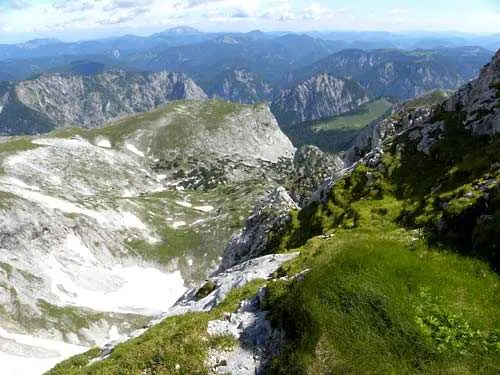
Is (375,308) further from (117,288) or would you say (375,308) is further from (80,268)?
(80,268)

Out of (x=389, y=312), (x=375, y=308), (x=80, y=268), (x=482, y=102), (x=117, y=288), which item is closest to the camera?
(x=389, y=312)

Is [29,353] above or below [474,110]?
below

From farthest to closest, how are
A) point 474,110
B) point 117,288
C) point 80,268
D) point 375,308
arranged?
point 80,268
point 117,288
point 474,110
point 375,308

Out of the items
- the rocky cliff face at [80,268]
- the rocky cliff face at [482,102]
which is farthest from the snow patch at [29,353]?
the rocky cliff face at [482,102]

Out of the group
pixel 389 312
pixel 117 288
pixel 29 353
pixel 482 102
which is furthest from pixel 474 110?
pixel 117 288

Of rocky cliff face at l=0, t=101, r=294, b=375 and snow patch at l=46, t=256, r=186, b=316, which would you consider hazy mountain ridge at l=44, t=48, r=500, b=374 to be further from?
snow patch at l=46, t=256, r=186, b=316

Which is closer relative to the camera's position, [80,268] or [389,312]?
[389,312]

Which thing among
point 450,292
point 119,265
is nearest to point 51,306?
point 119,265

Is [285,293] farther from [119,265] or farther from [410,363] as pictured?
[119,265]

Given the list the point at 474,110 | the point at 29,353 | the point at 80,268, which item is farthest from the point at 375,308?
the point at 80,268

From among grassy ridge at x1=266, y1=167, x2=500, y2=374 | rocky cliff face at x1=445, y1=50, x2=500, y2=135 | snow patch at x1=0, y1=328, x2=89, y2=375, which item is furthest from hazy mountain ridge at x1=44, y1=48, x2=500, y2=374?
snow patch at x1=0, y1=328, x2=89, y2=375

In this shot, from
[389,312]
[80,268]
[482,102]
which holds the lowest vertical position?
[80,268]

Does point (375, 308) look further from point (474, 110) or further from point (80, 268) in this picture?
point (80, 268)

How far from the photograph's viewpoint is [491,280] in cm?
2705
